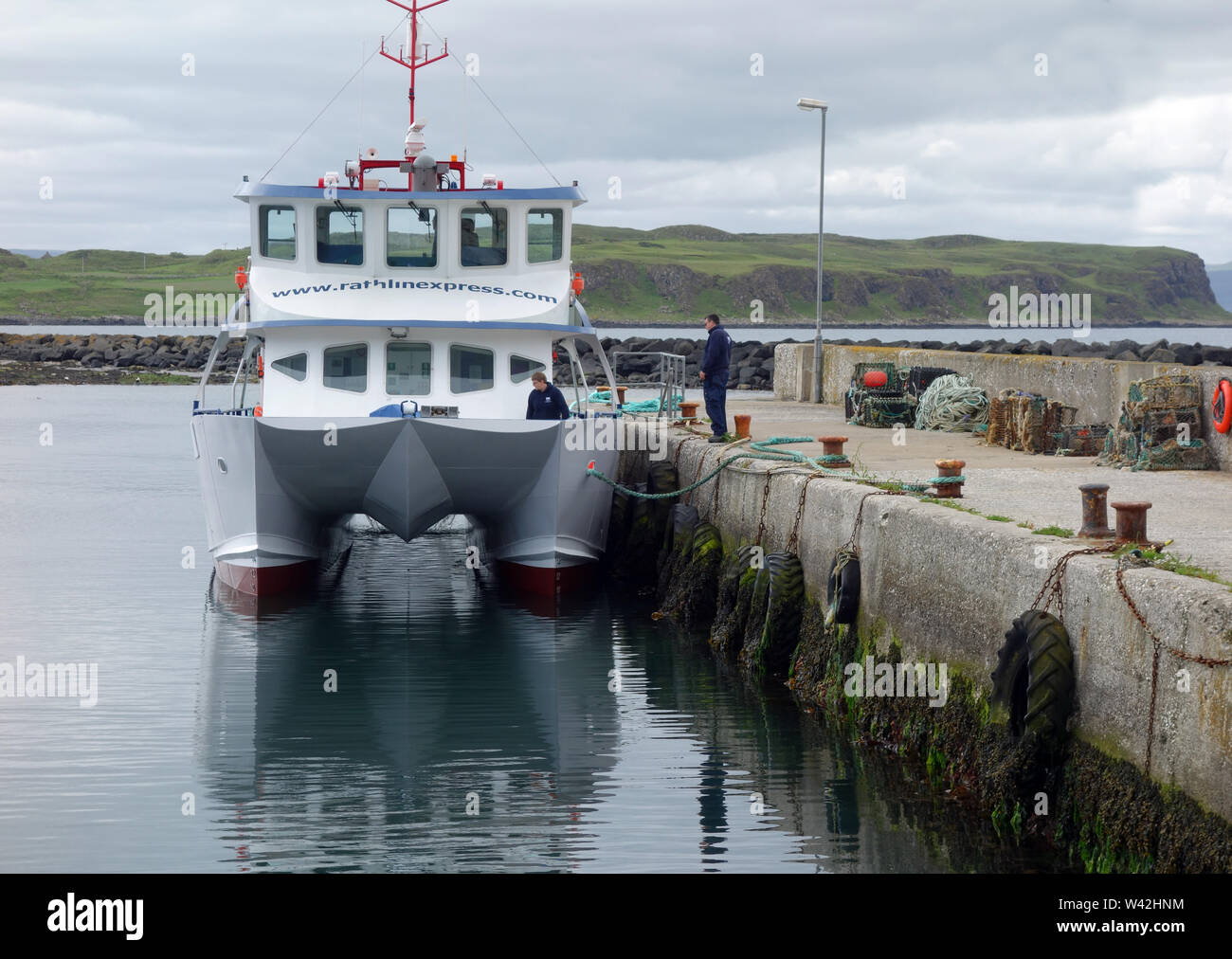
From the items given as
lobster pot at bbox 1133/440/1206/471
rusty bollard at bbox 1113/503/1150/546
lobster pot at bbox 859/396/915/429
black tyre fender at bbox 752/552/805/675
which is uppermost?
lobster pot at bbox 859/396/915/429

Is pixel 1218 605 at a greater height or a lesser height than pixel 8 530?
greater

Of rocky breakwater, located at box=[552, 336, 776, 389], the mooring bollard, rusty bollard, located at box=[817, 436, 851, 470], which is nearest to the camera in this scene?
the mooring bollard

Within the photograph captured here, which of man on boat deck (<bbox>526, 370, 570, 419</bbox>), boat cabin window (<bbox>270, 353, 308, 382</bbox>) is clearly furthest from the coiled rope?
boat cabin window (<bbox>270, 353, 308, 382</bbox>)

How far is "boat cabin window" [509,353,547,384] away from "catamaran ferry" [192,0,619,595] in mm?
22

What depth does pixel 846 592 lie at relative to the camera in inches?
455

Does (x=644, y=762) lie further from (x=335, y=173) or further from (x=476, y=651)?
(x=335, y=173)

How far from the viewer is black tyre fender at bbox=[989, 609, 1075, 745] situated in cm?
814

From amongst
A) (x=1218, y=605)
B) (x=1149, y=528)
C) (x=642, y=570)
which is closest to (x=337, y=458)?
(x=642, y=570)

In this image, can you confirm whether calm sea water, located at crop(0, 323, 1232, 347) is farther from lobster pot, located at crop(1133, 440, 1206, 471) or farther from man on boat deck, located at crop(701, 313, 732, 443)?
lobster pot, located at crop(1133, 440, 1206, 471)

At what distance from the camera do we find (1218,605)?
689cm

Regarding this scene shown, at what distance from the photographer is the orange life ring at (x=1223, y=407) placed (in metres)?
13.5

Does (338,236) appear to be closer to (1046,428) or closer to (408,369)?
(408,369)

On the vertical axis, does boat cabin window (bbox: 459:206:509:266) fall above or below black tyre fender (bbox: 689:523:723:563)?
above
